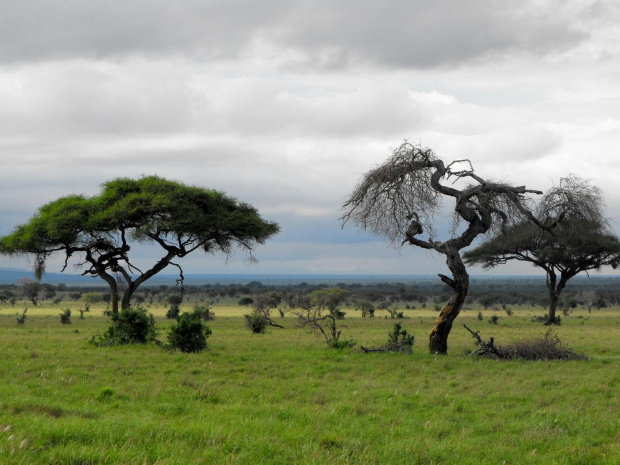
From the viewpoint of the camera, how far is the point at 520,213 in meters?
19.1

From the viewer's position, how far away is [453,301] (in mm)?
18750

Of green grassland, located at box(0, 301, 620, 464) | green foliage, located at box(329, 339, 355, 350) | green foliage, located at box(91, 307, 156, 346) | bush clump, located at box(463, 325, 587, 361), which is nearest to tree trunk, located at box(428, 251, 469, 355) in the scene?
green grassland, located at box(0, 301, 620, 464)

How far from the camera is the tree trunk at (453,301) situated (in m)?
18.3

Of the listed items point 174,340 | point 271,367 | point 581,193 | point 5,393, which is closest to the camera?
point 5,393

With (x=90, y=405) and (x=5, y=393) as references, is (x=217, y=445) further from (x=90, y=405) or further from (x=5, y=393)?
(x=5, y=393)

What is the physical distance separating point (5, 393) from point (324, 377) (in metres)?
6.83

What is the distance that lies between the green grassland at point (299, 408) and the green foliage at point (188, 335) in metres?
0.73

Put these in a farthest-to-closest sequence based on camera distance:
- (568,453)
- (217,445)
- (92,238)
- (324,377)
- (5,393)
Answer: (92,238)
(324,377)
(5,393)
(568,453)
(217,445)

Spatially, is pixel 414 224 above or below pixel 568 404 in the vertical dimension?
above

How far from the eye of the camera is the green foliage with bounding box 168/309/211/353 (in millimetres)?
18328

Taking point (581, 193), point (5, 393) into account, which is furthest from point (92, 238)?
point (581, 193)

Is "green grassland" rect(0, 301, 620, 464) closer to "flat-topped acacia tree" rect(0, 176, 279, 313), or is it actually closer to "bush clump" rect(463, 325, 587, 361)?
"bush clump" rect(463, 325, 587, 361)

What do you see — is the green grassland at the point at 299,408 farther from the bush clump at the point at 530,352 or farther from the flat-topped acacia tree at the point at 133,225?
the flat-topped acacia tree at the point at 133,225

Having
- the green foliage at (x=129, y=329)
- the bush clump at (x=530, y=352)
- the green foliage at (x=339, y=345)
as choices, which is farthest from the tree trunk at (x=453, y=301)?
the green foliage at (x=129, y=329)
